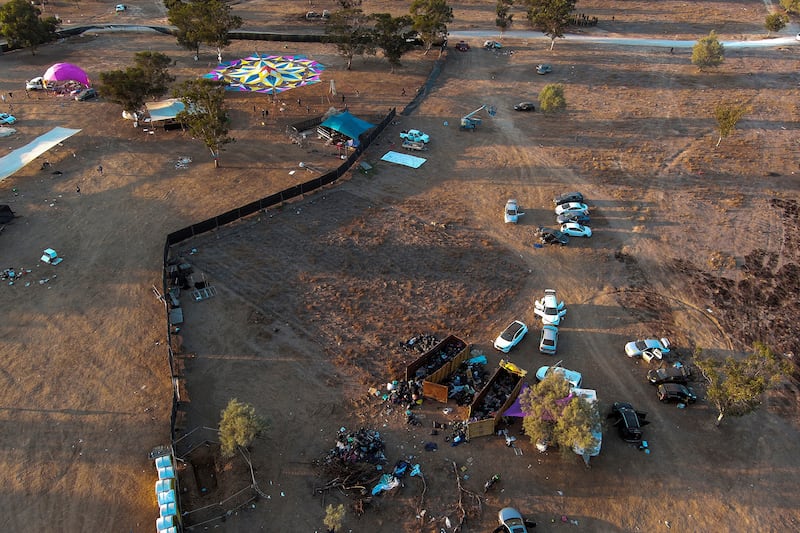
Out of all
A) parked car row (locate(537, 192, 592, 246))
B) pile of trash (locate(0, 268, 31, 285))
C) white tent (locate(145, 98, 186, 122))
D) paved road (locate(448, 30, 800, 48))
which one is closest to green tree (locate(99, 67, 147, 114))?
white tent (locate(145, 98, 186, 122))

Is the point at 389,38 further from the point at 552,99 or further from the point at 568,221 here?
the point at 568,221

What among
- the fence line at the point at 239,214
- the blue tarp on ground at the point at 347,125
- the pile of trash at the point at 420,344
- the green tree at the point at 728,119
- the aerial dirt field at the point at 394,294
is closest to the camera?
the aerial dirt field at the point at 394,294

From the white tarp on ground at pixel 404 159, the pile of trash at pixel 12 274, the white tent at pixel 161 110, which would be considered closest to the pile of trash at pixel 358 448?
the pile of trash at pixel 12 274

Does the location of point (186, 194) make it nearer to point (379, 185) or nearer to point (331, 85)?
point (379, 185)

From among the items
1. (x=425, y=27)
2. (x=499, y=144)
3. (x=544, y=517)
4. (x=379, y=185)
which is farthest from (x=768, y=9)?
(x=544, y=517)

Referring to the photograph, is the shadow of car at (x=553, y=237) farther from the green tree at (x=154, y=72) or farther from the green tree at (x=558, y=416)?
the green tree at (x=154, y=72)
